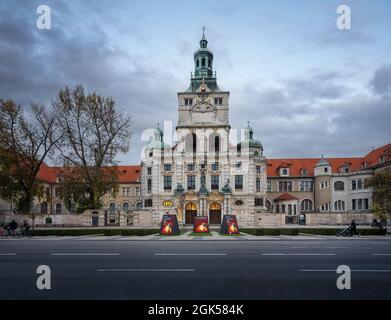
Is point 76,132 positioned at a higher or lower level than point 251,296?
higher

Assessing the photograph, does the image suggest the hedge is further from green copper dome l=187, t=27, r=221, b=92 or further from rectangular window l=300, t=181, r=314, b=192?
rectangular window l=300, t=181, r=314, b=192

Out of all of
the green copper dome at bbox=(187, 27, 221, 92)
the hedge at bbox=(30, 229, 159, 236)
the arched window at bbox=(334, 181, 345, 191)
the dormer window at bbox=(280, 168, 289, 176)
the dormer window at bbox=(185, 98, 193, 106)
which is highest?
the green copper dome at bbox=(187, 27, 221, 92)

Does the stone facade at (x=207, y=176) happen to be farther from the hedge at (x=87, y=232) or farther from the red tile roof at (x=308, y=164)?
the hedge at (x=87, y=232)

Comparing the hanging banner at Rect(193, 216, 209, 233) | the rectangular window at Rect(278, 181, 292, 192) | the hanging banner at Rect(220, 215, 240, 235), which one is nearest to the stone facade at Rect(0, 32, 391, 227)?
the rectangular window at Rect(278, 181, 292, 192)

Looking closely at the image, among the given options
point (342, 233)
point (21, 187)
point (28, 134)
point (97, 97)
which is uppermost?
point (97, 97)

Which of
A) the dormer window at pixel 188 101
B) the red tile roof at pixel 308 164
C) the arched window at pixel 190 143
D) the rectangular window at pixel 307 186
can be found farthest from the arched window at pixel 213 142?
the rectangular window at pixel 307 186

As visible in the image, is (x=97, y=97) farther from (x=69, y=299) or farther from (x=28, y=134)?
(x=69, y=299)

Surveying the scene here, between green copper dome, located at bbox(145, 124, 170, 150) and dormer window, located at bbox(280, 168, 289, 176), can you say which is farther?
dormer window, located at bbox(280, 168, 289, 176)

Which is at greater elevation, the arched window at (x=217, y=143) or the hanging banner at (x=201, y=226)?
the arched window at (x=217, y=143)

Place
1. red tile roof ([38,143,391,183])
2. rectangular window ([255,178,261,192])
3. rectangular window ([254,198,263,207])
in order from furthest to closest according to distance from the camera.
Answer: red tile roof ([38,143,391,183]) < rectangular window ([255,178,261,192]) < rectangular window ([254,198,263,207])

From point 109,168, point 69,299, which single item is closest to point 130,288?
point 69,299

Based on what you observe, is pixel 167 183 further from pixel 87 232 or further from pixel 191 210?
pixel 87 232

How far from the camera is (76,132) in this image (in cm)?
5391

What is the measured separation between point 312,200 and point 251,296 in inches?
3051
